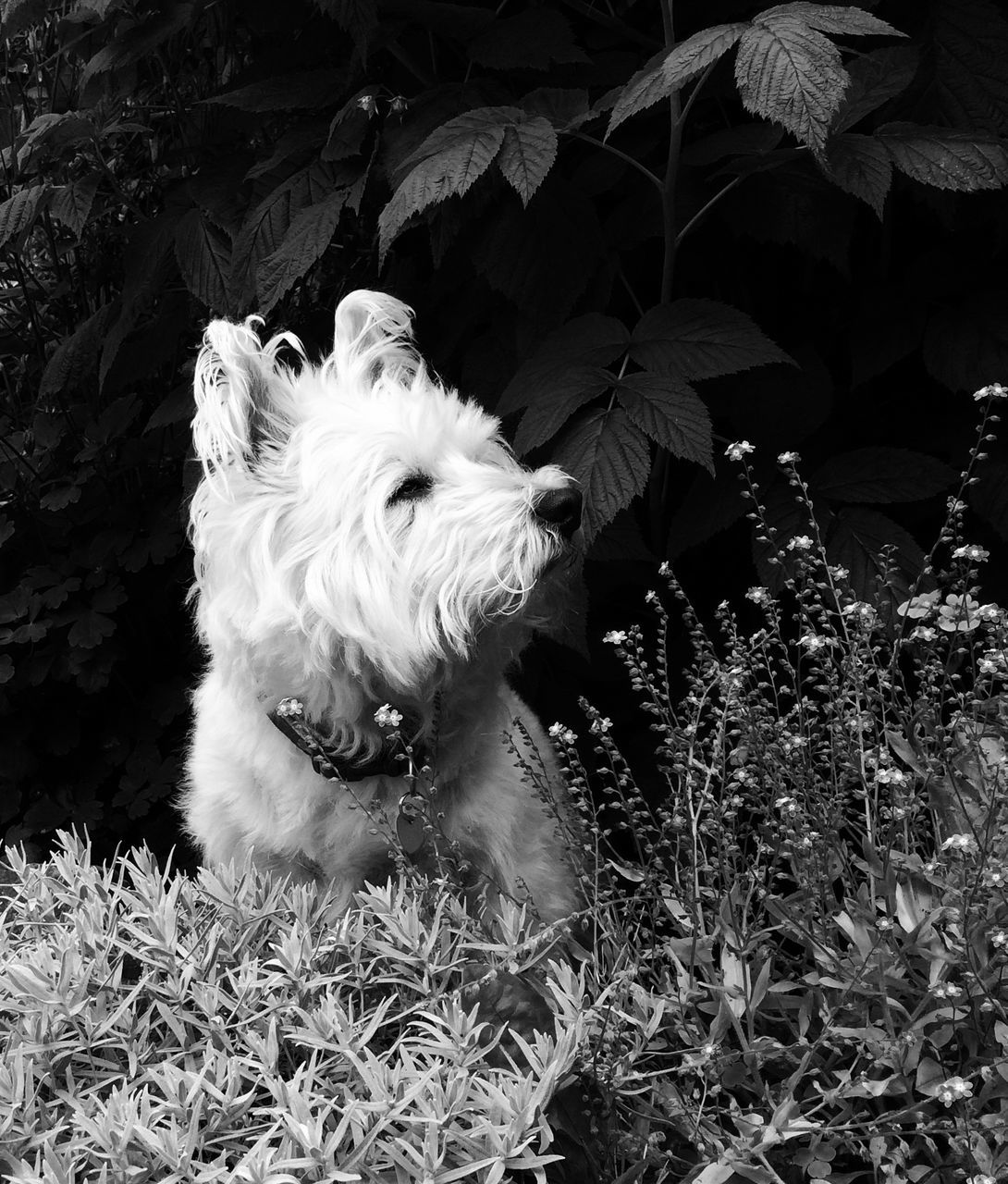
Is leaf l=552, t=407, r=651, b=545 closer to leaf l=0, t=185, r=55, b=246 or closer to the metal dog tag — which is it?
the metal dog tag

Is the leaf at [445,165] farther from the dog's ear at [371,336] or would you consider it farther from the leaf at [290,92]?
the leaf at [290,92]

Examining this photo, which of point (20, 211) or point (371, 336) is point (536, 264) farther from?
point (20, 211)

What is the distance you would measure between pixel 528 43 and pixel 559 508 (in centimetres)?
120

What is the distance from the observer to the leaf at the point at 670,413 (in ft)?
8.64

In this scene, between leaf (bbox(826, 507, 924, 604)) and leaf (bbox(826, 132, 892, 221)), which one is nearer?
leaf (bbox(826, 132, 892, 221))

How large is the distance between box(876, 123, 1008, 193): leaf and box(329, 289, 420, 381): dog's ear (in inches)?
42.1

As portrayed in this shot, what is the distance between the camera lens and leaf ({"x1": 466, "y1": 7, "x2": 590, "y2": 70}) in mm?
2871

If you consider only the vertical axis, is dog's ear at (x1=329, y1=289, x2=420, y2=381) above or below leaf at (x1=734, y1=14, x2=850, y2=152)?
below

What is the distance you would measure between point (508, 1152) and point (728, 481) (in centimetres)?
189

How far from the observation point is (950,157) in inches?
103

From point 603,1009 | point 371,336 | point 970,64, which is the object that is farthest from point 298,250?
point 603,1009

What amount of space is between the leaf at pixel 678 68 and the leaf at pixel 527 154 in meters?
0.16

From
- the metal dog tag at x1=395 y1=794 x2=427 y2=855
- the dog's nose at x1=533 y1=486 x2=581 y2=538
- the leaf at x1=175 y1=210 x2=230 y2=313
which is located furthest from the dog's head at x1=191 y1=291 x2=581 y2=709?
the leaf at x1=175 y1=210 x2=230 y2=313

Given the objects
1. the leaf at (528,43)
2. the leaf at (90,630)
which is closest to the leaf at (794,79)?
the leaf at (528,43)
